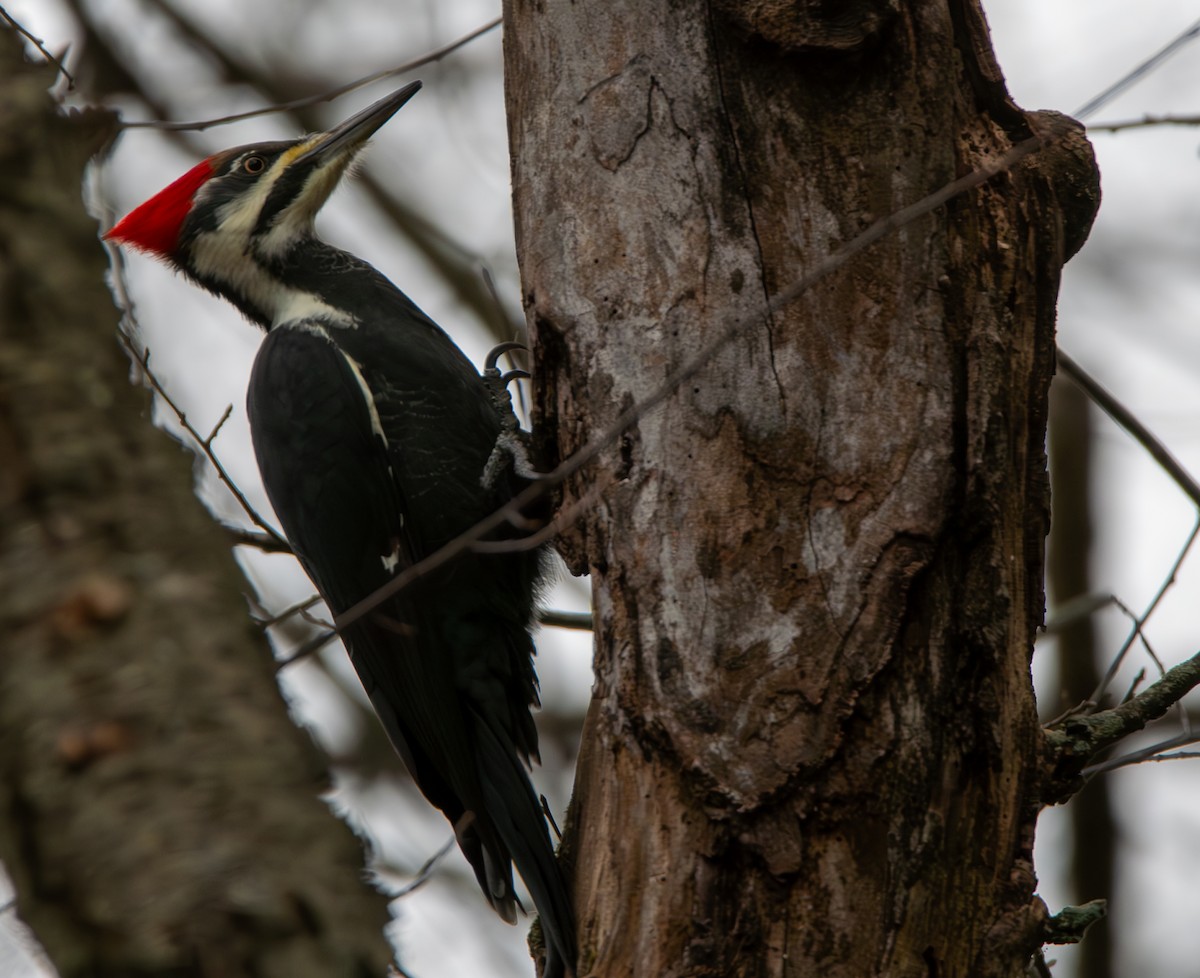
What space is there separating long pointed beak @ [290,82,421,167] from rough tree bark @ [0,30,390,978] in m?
2.42

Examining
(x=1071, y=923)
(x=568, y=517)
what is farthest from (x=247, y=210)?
(x=1071, y=923)

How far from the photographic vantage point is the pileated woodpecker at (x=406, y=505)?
2771 mm

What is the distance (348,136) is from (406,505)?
1.04m

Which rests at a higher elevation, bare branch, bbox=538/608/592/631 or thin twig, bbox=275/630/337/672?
bare branch, bbox=538/608/592/631

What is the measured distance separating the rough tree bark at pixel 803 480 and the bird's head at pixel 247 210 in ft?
4.61

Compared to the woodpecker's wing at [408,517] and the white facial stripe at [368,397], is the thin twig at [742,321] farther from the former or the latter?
the white facial stripe at [368,397]

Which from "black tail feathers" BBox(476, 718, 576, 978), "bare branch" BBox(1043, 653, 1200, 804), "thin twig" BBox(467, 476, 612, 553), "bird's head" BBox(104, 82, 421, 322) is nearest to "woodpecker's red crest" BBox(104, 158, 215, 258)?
"bird's head" BBox(104, 82, 421, 322)

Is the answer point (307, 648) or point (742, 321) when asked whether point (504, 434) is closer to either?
point (742, 321)

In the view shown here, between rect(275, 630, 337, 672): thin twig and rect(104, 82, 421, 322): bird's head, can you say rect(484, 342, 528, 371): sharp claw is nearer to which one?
rect(104, 82, 421, 322): bird's head

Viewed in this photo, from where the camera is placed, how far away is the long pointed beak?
11.0ft

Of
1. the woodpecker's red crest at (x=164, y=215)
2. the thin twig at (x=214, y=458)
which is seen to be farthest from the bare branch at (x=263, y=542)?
the woodpecker's red crest at (x=164, y=215)

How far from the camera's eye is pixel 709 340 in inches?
76.4

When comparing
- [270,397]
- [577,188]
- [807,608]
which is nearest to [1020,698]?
[807,608]

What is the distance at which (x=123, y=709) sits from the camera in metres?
0.92
